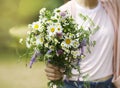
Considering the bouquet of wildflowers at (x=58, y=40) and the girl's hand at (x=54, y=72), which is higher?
the bouquet of wildflowers at (x=58, y=40)

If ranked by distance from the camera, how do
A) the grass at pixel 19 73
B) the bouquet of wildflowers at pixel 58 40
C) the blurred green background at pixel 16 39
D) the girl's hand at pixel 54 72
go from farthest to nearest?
the grass at pixel 19 73, the blurred green background at pixel 16 39, the girl's hand at pixel 54 72, the bouquet of wildflowers at pixel 58 40

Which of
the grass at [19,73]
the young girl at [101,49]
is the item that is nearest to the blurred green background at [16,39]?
the grass at [19,73]

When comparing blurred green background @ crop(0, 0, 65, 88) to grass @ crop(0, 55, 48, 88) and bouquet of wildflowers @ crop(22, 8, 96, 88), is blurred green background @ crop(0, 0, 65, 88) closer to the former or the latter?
grass @ crop(0, 55, 48, 88)

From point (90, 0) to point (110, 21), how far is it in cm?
18

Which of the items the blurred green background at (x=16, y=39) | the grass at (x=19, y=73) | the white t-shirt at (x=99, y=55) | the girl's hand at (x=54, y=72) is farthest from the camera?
the grass at (x=19, y=73)

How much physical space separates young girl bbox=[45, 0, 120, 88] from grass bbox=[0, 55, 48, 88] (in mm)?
1423

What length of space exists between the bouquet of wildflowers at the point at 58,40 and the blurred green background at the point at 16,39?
1443 millimetres

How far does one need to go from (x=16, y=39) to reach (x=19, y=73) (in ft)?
1.10

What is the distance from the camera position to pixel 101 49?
241cm

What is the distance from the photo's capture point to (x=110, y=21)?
246 centimetres

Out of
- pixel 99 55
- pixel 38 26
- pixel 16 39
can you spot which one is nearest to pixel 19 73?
pixel 16 39

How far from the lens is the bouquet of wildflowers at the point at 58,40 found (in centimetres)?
213

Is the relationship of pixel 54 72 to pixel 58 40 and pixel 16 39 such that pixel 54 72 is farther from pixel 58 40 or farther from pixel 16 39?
pixel 16 39

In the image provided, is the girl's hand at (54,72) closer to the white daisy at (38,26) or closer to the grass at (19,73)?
the white daisy at (38,26)
